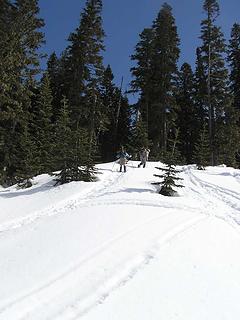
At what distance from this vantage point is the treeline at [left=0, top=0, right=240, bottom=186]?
22.6 meters

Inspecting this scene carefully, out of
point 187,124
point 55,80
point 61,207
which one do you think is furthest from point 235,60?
point 61,207

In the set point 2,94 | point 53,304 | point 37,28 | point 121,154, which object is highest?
point 37,28

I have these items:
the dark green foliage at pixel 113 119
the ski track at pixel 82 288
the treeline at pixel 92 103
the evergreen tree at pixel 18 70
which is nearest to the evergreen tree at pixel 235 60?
the treeline at pixel 92 103

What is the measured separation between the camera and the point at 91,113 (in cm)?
3556

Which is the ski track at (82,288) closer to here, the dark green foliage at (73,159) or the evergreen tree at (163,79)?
the dark green foliage at (73,159)

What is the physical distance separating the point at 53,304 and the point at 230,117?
33761 mm

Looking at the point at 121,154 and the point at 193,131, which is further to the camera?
the point at 193,131

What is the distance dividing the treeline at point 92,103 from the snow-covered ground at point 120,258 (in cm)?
485

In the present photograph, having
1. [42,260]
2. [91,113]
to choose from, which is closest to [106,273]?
[42,260]

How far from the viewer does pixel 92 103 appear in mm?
35750

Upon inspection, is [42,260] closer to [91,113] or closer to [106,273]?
[106,273]

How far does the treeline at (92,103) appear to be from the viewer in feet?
74.3

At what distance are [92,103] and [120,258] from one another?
27.8 metres

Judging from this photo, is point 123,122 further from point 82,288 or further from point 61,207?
point 82,288
